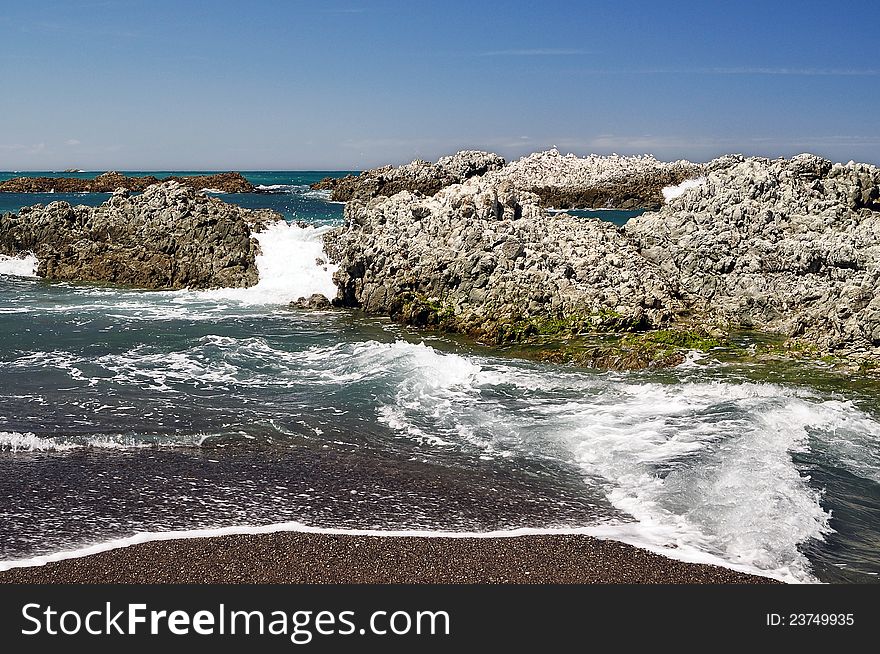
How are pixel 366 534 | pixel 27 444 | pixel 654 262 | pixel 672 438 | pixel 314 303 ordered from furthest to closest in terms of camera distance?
pixel 314 303, pixel 654 262, pixel 672 438, pixel 27 444, pixel 366 534

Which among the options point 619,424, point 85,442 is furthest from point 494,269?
point 85,442

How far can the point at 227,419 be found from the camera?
1678 centimetres

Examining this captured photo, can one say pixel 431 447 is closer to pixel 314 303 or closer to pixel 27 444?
pixel 27 444

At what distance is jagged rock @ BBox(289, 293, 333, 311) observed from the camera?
104ft

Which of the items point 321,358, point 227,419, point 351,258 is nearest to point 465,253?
point 351,258

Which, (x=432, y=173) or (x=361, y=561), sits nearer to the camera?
(x=361, y=561)

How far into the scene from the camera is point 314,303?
1250 inches

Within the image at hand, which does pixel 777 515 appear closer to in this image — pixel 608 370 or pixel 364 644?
pixel 364 644

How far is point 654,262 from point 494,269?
7026 millimetres

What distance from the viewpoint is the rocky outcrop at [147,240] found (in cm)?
3812

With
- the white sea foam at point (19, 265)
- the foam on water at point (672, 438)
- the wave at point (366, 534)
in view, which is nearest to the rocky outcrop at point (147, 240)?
the white sea foam at point (19, 265)

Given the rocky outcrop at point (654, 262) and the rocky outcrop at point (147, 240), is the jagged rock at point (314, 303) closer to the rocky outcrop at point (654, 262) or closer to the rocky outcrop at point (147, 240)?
the rocky outcrop at point (654, 262)

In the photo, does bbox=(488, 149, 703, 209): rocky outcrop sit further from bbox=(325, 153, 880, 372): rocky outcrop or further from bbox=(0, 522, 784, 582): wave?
bbox=(0, 522, 784, 582): wave

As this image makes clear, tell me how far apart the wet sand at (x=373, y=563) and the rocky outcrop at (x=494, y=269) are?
14.1m
